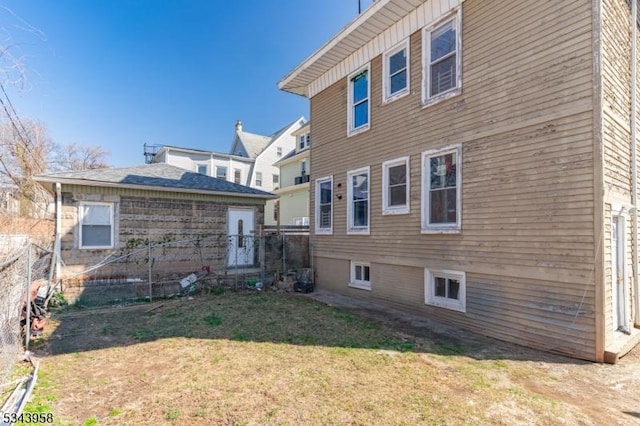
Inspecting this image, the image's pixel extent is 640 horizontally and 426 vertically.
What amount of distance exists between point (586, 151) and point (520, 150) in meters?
0.94

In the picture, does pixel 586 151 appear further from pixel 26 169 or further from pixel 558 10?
pixel 26 169

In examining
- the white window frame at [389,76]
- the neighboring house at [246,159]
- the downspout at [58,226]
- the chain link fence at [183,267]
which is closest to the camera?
the white window frame at [389,76]

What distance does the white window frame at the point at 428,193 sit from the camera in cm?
658

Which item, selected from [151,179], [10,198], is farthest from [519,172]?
[10,198]

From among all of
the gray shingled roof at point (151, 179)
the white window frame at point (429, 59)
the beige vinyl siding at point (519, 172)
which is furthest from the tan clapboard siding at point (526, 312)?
the gray shingled roof at point (151, 179)

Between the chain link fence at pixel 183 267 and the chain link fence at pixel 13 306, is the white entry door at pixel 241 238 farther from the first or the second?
the chain link fence at pixel 13 306

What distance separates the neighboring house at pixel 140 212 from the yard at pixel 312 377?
3.53 m

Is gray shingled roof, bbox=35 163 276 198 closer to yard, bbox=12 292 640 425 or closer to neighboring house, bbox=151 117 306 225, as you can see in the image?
yard, bbox=12 292 640 425

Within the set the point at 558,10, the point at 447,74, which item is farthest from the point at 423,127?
the point at 558,10

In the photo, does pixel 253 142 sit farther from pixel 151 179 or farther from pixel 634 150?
pixel 634 150

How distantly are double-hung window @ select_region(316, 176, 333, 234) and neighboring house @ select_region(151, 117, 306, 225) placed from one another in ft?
49.2

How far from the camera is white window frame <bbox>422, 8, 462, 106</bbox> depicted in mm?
6684

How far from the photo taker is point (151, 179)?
11078 millimetres

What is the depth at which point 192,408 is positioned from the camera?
3475 millimetres
